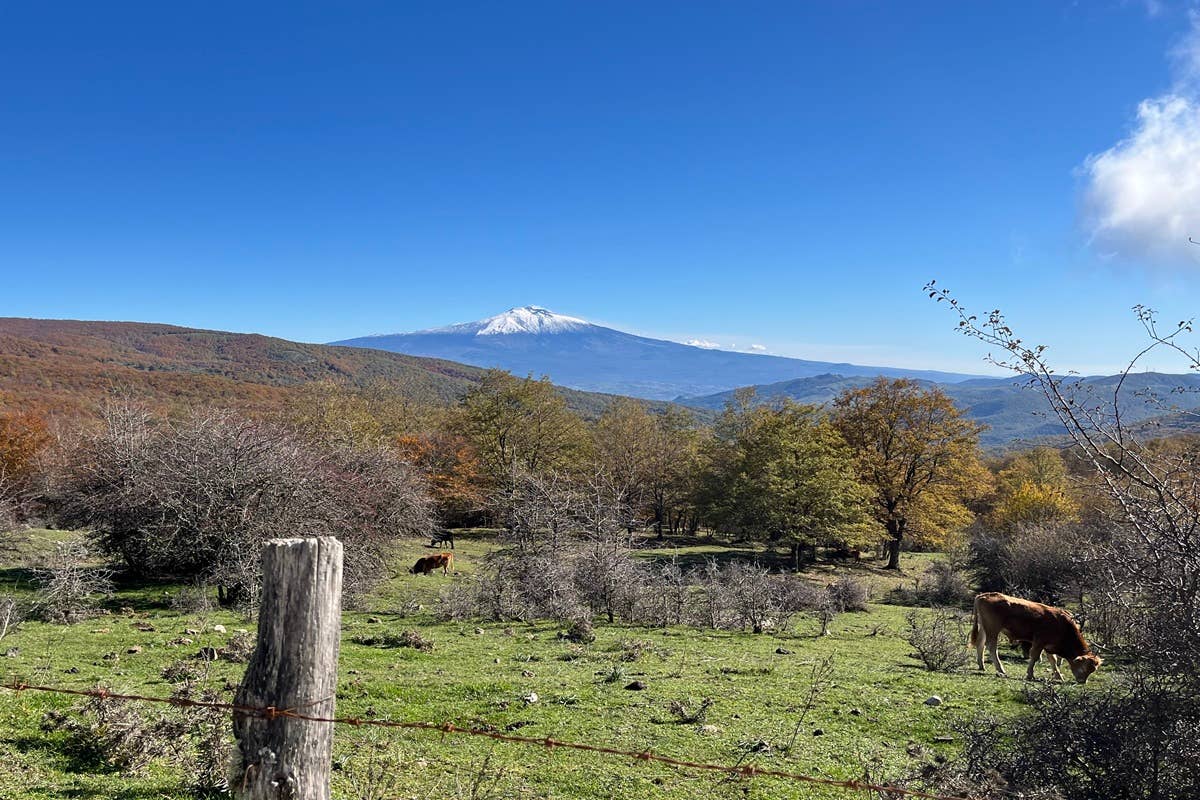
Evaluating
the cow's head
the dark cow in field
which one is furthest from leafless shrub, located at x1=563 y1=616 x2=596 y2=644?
the dark cow in field

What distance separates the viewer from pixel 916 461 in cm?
3666

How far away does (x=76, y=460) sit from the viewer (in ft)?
72.2

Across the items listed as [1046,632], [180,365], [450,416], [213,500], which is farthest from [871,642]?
[180,365]

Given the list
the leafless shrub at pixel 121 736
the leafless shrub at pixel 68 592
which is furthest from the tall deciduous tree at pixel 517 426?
the leafless shrub at pixel 121 736

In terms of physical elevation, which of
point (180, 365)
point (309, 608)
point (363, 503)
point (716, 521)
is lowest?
point (716, 521)

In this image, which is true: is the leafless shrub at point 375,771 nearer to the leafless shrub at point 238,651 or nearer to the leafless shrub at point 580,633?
the leafless shrub at point 238,651

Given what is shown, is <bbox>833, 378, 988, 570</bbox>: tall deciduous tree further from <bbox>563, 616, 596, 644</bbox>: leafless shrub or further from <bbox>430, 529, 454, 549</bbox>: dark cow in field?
<bbox>563, 616, 596, 644</bbox>: leafless shrub

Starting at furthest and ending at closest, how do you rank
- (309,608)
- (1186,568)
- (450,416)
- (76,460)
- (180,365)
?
(180,365) < (450,416) < (76,460) < (1186,568) < (309,608)

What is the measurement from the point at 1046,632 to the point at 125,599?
20.6 meters

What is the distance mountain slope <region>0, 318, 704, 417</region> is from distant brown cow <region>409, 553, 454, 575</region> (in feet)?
83.3

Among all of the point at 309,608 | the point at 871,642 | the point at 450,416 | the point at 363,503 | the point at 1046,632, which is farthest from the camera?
the point at 450,416

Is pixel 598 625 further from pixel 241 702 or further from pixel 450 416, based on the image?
pixel 450 416

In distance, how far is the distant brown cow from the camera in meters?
24.4

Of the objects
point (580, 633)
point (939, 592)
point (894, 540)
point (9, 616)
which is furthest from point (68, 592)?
point (894, 540)
